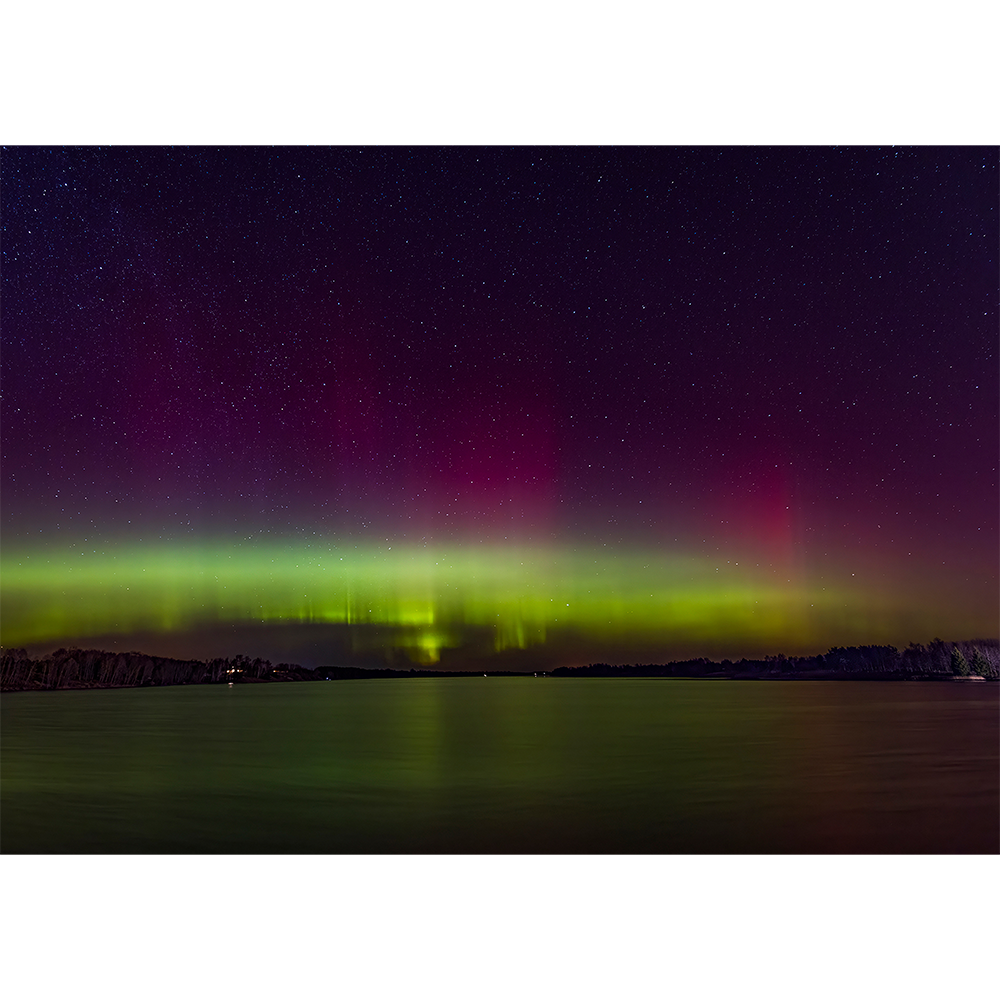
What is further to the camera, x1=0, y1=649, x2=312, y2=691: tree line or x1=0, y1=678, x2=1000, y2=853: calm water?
x1=0, y1=649, x2=312, y2=691: tree line

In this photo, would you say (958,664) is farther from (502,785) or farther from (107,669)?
(107,669)

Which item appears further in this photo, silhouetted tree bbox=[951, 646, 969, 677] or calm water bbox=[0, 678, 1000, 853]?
silhouetted tree bbox=[951, 646, 969, 677]

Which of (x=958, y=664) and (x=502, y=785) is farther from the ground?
(x=958, y=664)

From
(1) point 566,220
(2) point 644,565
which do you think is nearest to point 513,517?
(2) point 644,565

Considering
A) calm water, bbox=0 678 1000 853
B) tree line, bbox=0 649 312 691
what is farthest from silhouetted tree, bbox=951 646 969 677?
tree line, bbox=0 649 312 691

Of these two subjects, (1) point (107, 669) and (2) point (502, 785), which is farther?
(1) point (107, 669)

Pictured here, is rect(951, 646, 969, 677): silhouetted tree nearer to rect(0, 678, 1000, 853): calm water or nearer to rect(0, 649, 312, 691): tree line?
rect(0, 678, 1000, 853): calm water

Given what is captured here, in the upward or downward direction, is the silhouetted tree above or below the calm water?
above

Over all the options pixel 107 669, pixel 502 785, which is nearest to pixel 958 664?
pixel 502 785

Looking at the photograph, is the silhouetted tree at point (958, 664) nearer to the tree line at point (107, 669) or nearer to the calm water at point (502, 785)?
the calm water at point (502, 785)
